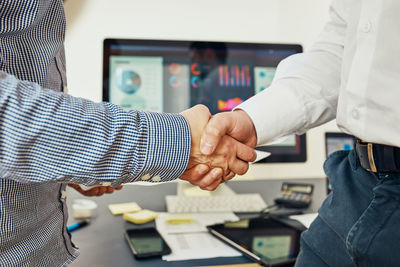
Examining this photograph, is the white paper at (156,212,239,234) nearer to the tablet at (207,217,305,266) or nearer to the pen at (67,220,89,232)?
the tablet at (207,217,305,266)

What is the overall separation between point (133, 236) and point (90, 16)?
114 centimetres

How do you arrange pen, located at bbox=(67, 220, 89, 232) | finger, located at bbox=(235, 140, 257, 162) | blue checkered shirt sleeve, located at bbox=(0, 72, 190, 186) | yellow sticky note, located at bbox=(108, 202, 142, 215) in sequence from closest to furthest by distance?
blue checkered shirt sleeve, located at bbox=(0, 72, 190, 186) < finger, located at bbox=(235, 140, 257, 162) < pen, located at bbox=(67, 220, 89, 232) < yellow sticky note, located at bbox=(108, 202, 142, 215)

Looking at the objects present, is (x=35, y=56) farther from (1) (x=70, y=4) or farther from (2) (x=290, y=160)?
(1) (x=70, y=4)

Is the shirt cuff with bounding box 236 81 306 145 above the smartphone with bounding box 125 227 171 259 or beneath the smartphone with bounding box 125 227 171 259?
above

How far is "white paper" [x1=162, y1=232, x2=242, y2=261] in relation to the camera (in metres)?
0.78

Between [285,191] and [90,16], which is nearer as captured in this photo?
[285,191]

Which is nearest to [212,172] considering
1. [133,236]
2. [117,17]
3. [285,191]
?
[133,236]

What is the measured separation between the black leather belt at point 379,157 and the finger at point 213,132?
27cm

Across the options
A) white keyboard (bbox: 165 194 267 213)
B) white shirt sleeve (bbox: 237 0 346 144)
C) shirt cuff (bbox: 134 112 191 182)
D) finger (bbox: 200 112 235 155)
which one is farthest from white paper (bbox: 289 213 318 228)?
shirt cuff (bbox: 134 112 191 182)

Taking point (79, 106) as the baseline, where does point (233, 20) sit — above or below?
above

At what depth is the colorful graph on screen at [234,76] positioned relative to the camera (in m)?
1.28

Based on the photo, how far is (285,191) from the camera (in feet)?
4.21

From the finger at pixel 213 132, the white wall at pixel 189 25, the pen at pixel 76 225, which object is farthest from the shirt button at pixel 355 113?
the white wall at pixel 189 25

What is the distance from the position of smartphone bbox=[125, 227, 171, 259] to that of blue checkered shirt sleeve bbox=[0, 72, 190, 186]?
214 mm
